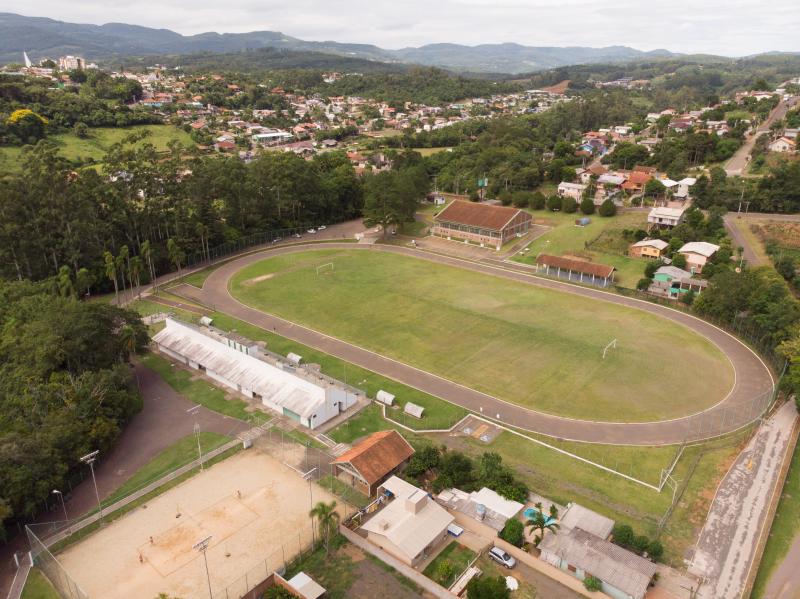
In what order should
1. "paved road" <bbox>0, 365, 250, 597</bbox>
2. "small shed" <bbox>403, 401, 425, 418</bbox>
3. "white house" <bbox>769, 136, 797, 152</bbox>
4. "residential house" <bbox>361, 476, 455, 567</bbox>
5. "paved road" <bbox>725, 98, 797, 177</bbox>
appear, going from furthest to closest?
1. "paved road" <bbox>725, 98, 797, 177</bbox>
2. "white house" <bbox>769, 136, 797, 152</bbox>
3. "small shed" <bbox>403, 401, 425, 418</bbox>
4. "paved road" <bbox>0, 365, 250, 597</bbox>
5. "residential house" <bbox>361, 476, 455, 567</bbox>

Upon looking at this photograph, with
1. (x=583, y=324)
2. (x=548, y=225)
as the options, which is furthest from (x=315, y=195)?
(x=583, y=324)

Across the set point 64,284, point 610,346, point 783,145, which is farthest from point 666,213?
point 64,284

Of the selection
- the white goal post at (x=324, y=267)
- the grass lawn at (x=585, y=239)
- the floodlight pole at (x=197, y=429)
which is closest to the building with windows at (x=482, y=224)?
the grass lawn at (x=585, y=239)

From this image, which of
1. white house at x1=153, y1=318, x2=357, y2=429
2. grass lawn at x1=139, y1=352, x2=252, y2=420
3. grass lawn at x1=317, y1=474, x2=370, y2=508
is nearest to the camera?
grass lawn at x1=317, y1=474, x2=370, y2=508

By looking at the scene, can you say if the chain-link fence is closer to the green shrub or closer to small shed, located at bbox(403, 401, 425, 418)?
small shed, located at bbox(403, 401, 425, 418)

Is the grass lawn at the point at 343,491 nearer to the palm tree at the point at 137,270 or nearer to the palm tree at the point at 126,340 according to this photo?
the palm tree at the point at 126,340

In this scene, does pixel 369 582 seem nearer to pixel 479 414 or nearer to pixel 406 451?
pixel 406 451

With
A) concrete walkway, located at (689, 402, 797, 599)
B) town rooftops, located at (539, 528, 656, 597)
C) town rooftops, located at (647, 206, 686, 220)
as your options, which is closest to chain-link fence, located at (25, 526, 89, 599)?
town rooftops, located at (539, 528, 656, 597)
